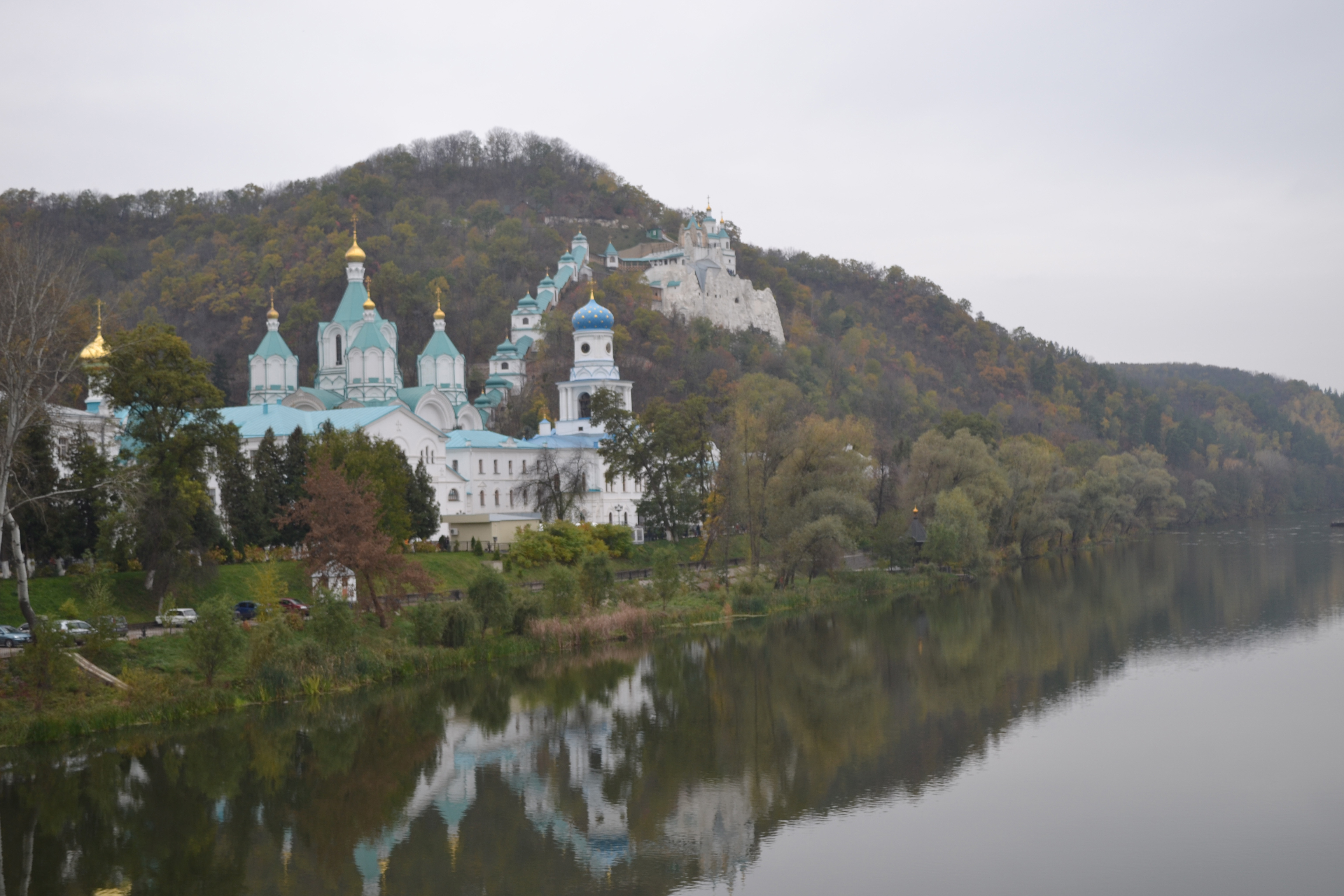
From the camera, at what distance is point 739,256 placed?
112 m

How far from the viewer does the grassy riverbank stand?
21.3 metres

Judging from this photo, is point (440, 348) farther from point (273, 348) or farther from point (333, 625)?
point (333, 625)

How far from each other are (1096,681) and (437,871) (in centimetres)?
1456

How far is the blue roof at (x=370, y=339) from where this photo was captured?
55625 millimetres

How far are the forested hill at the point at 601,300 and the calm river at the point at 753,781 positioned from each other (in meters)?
32.7

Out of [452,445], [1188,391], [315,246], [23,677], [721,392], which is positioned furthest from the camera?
[1188,391]

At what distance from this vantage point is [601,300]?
80438mm

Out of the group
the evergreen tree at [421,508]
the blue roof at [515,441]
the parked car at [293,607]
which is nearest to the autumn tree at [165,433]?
the parked car at [293,607]

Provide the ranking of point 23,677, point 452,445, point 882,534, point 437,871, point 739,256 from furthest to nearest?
1. point 739,256
2. point 452,445
3. point 882,534
4. point 23,677
5. point 437,871

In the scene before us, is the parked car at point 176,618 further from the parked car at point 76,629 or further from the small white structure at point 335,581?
the small white structure at point 335,581

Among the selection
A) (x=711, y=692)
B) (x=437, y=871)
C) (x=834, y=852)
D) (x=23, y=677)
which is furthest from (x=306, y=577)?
(x=834, y=852)

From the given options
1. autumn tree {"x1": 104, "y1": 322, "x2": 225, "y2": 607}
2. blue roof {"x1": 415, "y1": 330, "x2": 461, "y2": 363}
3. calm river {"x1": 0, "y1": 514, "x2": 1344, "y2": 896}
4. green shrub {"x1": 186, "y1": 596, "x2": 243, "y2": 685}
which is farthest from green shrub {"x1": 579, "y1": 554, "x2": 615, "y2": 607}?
blue roof {"x1": 415, "y1": 330, "x2": 461, "y2": 363}

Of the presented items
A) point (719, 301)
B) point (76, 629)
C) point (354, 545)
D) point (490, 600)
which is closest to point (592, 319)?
point (490, 600)

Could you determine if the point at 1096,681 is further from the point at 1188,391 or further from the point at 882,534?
the point at 1188,391
